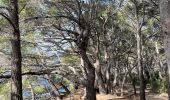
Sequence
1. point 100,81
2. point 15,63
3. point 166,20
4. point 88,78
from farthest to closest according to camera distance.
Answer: point 100,81 < point 88,78 < point 15,63 < point 166,20

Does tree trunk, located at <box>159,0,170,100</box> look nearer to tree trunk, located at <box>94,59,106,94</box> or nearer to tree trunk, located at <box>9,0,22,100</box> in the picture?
tree trunk, located at <box>9,0,22,100</box>

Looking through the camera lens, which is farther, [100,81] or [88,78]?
[100,81]

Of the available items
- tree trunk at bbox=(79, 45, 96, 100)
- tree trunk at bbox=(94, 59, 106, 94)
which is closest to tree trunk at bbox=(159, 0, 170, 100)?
tree trunk at bbox=(79, 45, 96, 100)

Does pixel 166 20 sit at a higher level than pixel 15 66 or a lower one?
higher

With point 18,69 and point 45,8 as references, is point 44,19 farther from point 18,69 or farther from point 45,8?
point 18,69

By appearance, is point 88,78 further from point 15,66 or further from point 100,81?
point 100,81

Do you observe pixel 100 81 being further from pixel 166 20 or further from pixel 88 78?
pixel 166 20

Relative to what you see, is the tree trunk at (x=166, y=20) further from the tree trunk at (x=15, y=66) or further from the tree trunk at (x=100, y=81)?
the tree trunk at (x=100, y=81)

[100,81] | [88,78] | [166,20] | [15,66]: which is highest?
[166,20]

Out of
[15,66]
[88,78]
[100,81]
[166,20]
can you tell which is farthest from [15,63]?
[100,81]

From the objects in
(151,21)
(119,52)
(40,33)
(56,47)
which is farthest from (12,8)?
(119,52)

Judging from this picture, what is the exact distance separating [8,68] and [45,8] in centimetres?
339

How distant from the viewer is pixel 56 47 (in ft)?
61.2

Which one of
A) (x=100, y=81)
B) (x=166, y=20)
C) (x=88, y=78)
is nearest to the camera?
(x=166, y=20)
